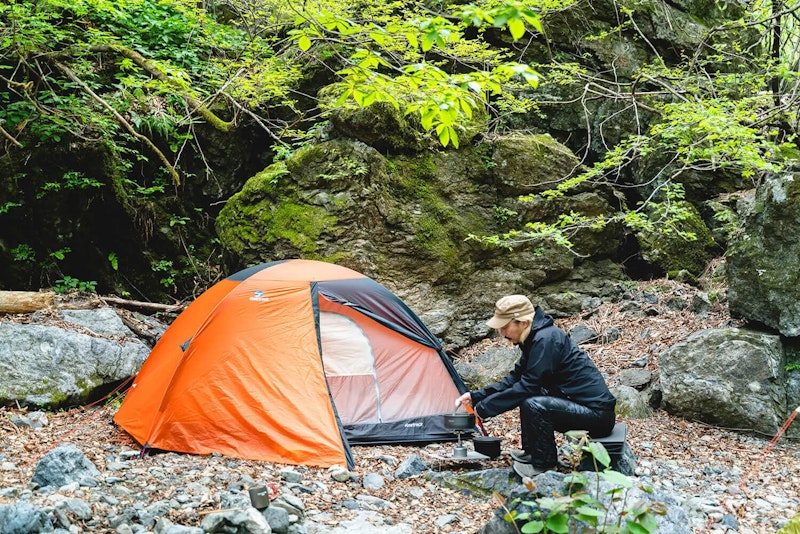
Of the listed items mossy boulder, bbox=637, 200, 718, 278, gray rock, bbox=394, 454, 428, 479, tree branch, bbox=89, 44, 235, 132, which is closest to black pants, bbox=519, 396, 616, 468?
gray rock, bbox=394, 454, 428, 479

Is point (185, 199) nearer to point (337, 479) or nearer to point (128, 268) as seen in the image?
point (128, 268)

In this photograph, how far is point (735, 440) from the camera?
17.3ft

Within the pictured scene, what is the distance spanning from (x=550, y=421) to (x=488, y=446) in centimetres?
73

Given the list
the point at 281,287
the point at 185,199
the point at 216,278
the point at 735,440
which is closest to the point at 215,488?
the point at 281,287

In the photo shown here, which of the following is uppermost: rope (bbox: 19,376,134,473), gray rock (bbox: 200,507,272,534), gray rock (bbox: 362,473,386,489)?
gray rock (bbox: 200,507,272,534)

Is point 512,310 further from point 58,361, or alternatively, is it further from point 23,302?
point 23,302

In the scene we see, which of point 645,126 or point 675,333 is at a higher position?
point 645,126

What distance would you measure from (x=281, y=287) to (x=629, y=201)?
7111 mm

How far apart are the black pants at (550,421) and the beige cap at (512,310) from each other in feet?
1.83

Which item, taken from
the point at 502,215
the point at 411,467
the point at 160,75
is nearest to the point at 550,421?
the point at 411,467

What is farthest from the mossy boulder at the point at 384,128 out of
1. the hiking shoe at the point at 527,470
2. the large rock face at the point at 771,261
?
the hiking shoe at the point at 527,470

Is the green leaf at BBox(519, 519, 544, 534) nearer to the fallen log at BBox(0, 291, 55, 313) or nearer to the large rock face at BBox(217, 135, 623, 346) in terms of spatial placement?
the large rock face at BBox(217, 135, 623, 346)

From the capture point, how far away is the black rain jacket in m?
3.96

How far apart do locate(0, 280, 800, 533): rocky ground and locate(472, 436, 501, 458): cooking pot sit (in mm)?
82
